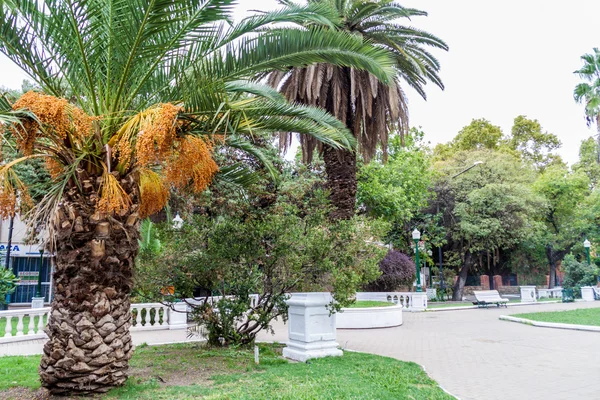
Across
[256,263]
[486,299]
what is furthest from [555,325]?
[256,263]

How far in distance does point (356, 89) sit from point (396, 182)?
13141 millimetres

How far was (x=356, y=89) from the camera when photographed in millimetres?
15141

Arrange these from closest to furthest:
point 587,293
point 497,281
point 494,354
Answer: point 494,354, point 587,293, point 497,281

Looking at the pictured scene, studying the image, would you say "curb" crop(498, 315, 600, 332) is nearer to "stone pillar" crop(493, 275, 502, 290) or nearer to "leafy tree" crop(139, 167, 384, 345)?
"leafy tree" crop(139, 167, 384, 345)

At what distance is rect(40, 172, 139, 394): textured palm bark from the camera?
20.4 ft

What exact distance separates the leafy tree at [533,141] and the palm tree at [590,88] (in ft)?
73.6

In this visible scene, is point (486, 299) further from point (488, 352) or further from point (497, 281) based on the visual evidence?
point (497, 281)

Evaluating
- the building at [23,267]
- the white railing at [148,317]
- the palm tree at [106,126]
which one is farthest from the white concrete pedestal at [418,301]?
the building at [23,267]

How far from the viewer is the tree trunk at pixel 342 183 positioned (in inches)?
587

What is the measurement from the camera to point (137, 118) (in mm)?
5883

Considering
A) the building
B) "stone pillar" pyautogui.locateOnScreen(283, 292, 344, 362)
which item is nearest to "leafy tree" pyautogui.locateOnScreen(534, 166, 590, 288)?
"stone pillar" pyautogui.locateOnScreen(283, 292, 344, 362)

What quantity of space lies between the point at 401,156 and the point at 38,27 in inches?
939

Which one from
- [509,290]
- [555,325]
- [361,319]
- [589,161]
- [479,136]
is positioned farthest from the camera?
[479,136]

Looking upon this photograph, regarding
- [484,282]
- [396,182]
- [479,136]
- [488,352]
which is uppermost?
[479,136]
